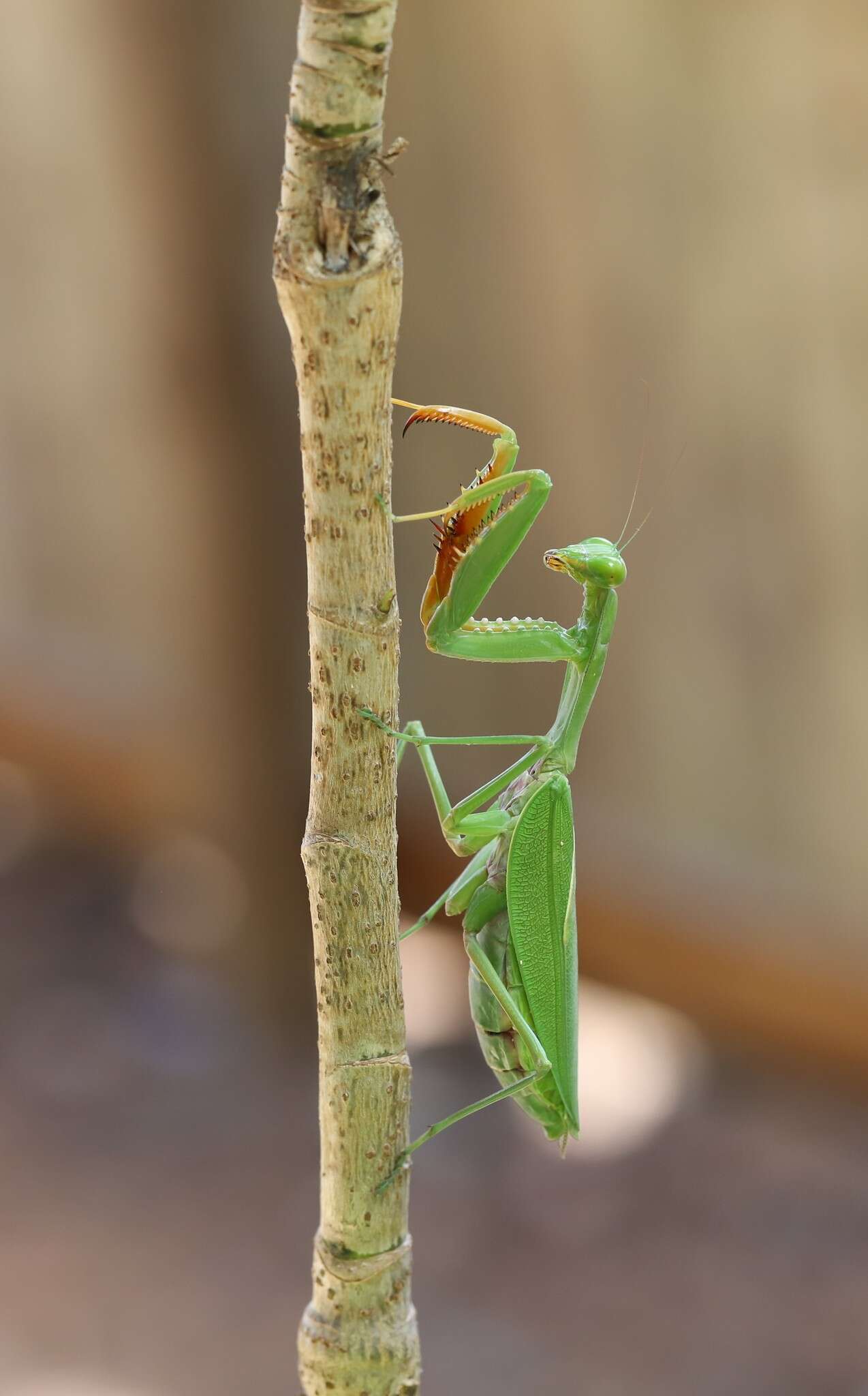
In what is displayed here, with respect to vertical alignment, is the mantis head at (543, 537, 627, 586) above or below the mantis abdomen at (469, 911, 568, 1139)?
above

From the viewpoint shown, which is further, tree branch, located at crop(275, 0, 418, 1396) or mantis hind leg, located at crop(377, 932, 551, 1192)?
mantis hind leg, located at crop(377, 932, 551, 1192)

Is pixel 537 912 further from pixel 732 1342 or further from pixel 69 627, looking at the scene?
pixel 69 627

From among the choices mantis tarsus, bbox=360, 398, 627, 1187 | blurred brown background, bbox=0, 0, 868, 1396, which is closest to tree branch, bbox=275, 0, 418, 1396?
mantis tarsus, bbox=360, 398, 627, 1187

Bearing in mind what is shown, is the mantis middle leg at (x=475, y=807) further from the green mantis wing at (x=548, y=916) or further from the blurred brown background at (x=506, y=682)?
the blurred brown background at (x=506, y=682)

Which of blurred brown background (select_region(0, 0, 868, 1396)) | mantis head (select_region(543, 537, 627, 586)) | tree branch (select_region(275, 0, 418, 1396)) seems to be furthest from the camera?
blurred brown background (select_region(0, 0, 868, 1396))

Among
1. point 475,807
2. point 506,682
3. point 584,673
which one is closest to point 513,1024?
point 475,807

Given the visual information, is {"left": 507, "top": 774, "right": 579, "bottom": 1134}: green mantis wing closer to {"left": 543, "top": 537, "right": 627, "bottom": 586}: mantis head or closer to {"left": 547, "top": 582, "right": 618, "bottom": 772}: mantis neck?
{"left": 547, "top": 582, "right": 618, "bottom": 772}: mantis neck

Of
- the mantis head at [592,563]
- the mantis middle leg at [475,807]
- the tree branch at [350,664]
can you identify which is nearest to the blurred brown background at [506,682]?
the tree branch at [350,664]
